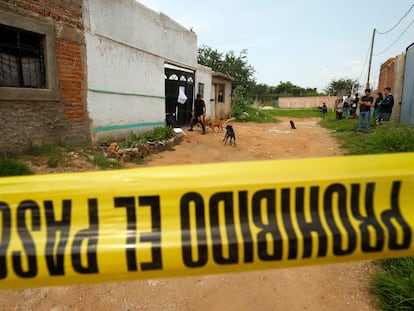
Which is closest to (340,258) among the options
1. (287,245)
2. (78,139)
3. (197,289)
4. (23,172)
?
(287,245)

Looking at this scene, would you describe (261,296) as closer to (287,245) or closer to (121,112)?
(287,245)

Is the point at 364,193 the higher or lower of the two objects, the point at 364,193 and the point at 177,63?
the lower

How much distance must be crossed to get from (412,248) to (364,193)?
380 mm

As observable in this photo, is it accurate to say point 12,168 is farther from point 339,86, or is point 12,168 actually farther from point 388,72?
point 339,86

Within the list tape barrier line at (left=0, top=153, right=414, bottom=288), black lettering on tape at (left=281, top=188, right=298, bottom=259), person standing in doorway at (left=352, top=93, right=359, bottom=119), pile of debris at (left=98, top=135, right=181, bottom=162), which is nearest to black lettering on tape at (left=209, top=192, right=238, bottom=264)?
tape barrier line at (left=0, top=153, right=414, bottom=288)

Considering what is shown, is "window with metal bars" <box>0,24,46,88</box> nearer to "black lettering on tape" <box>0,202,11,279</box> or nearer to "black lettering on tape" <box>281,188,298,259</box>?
"black lettering on tape" <box>0,202,11,279</box>

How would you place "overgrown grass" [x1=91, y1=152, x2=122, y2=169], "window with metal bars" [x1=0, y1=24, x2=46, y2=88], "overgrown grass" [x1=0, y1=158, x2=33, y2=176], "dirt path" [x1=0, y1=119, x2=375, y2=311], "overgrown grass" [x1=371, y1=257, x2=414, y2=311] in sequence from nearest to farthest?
"overgrown grass" [x1=371, y1=257, x2=414, y2=311] < "dirt path" [x1=0, y1=119, x2=375, y2=311] < "overgrown grass" [x1=0, y1=158, x2=33, y2=176] < "window with metal bars" [x1=0, y1=24, x2=46, y2=88] < "overgrown grass" [x1=91, y1=152, x2=122, y2=169]

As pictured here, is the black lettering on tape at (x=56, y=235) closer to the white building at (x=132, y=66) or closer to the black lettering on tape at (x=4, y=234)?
the black lettering on tape at (x=4, y=234)

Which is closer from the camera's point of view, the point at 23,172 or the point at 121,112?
the point at 23,172

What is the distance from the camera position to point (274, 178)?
1363 millimetres

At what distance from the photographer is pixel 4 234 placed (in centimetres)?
130

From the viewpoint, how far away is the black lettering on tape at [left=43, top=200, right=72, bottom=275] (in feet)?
4.21

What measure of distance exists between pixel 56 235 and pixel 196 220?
679mm

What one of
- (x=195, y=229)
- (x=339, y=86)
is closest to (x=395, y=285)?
(x=195, y=229)
